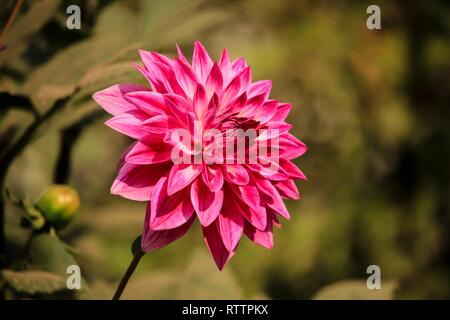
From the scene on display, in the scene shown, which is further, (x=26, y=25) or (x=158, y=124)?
(x=26, y=25)

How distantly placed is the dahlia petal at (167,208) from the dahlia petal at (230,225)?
0.02 metres

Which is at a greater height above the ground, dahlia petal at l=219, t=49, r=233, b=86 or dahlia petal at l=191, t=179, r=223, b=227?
dahlia petal at l=219, t=49, r=233, b=86

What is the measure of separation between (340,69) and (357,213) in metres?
0.29

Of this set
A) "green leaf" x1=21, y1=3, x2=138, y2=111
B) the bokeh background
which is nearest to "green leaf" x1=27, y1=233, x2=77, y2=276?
"green leaf" x1=21, y1=3, x2=138, y2=111

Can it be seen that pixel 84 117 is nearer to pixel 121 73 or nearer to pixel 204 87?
pixel 121 73

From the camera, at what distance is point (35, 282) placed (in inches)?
22.7

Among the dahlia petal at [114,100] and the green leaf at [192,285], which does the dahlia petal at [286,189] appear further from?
the green leaf at [192,285]

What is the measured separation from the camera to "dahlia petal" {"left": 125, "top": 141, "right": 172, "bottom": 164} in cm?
45

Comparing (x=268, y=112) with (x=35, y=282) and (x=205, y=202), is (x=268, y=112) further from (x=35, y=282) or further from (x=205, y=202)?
(x=35, y=282)

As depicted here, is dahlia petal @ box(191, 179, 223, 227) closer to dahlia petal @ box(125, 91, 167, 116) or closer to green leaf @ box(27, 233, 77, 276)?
dahlia petal @ box(125, 91, 167, 116)

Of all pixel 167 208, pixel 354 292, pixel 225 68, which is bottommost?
pixel 354 292

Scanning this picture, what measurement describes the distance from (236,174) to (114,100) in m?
0.11

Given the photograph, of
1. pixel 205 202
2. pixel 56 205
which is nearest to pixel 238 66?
pixel 205 202
